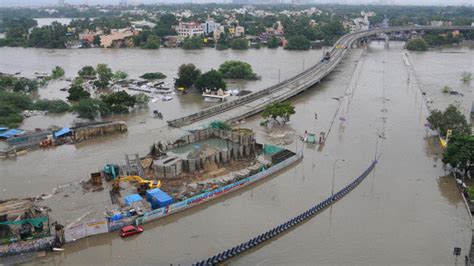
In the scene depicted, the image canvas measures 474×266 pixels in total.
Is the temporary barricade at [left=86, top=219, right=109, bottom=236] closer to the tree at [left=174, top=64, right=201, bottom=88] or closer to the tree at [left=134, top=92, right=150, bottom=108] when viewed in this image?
the tree at [left=134, top=92, right=150, bottom=108]

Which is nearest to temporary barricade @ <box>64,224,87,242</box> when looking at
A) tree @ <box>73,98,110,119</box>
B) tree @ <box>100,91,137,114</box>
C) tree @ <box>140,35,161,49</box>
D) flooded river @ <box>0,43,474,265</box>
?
flooded river @ <box>0,43,474,265</box>

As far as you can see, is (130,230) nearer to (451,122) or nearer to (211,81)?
(451,122)

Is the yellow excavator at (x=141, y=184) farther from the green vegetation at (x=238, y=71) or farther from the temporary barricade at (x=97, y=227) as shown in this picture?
the green vegetation at (x=238, y=71)

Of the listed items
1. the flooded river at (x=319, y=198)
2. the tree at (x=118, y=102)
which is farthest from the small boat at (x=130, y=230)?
the tree at (x=118, y=102)

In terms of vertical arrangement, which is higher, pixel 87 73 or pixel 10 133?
pixel 87 73

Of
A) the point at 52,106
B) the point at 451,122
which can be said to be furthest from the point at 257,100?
the point at 52,106
